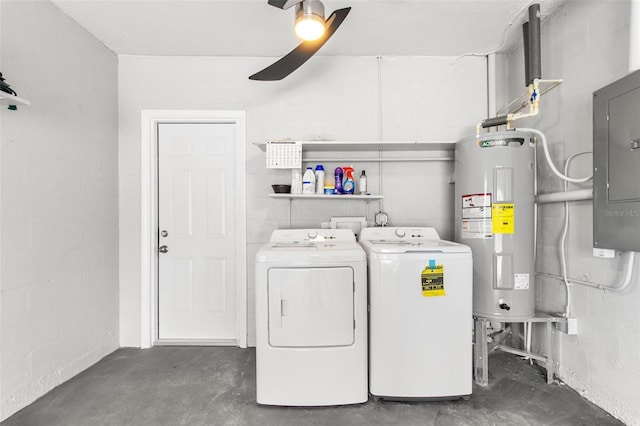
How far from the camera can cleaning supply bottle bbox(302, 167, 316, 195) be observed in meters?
2.44

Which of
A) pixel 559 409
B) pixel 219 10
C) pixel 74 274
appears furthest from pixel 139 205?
pixel 559 409

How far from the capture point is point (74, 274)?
212 centimetres

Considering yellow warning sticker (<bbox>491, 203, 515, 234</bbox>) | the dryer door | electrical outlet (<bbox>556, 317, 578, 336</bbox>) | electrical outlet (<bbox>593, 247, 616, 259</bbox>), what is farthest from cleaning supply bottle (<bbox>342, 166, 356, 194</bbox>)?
electrical outlet (<bbox>556, 317, 578, 336</bbox>)

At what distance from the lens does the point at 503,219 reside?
1.93m

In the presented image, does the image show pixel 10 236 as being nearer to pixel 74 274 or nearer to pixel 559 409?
pixel 74 274

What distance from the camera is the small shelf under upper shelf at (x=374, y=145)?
2.28m

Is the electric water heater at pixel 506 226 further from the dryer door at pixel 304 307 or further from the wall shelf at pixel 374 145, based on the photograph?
the dryer door at pixel 304 307

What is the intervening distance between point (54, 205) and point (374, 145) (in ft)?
7.72

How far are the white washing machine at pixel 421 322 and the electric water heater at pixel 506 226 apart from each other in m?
0.33

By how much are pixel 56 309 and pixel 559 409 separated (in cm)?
326

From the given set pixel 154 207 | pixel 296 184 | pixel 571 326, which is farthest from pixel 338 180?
pixel 571 326

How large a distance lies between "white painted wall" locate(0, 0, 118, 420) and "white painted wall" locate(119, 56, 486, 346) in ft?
0.50

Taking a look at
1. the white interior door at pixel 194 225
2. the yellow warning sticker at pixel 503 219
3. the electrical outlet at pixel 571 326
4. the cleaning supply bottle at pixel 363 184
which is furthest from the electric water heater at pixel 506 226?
the white interior door at pixel 194 225

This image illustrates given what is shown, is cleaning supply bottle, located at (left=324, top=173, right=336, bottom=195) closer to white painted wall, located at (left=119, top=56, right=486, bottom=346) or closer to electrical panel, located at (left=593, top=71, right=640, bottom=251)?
white painted wall, located at (left=119, top=56, right=486, bottom=346)
